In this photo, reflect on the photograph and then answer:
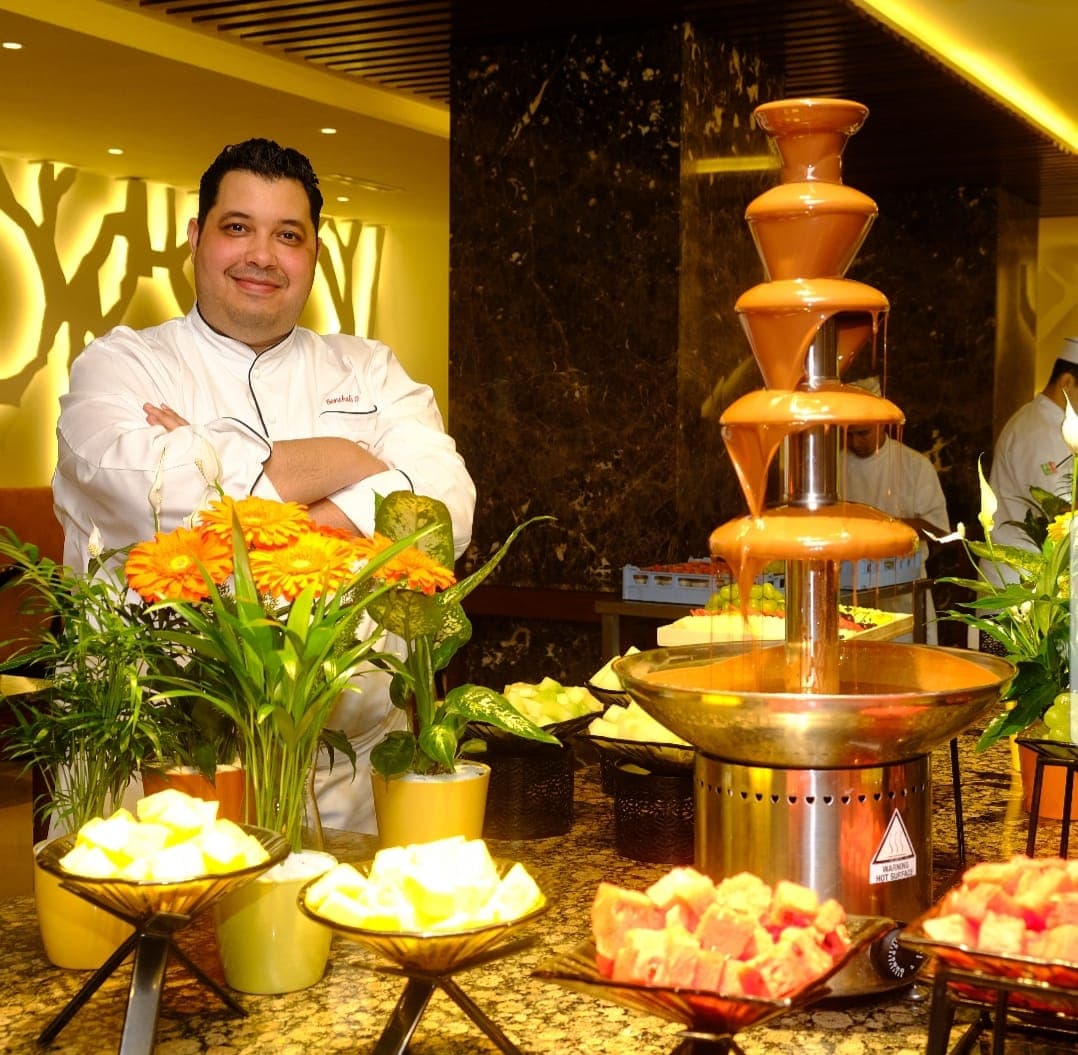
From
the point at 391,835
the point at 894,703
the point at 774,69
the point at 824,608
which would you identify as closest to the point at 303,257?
the point at 391,835

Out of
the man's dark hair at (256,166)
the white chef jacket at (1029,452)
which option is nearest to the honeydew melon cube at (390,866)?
the man's dark hair at (256,166)

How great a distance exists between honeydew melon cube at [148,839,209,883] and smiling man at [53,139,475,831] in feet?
3.23

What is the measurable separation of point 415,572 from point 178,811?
362 mm

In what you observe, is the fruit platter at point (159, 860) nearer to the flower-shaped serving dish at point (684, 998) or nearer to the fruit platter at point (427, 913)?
the fruit platter at point (427, 913)

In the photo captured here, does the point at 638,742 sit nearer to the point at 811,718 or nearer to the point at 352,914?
the point at 811,718

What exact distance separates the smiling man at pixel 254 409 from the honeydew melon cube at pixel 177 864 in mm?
984

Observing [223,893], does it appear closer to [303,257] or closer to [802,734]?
[802,734]

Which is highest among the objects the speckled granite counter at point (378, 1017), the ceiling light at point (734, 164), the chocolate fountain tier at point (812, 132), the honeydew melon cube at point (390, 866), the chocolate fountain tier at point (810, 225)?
the ceiling light at point (734, 164)

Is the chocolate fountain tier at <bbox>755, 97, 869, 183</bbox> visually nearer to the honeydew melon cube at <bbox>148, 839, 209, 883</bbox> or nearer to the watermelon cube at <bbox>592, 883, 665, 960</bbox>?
the watermelon cube at <bbox>592, 883, 665, 960</bbox>

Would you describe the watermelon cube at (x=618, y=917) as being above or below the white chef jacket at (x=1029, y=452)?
below

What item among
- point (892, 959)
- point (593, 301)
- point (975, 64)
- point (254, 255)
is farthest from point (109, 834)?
point (975, 64)

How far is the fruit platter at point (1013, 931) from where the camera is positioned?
1.09m

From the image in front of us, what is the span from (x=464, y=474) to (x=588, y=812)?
0.78 meters

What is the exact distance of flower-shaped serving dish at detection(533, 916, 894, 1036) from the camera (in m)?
1.04
